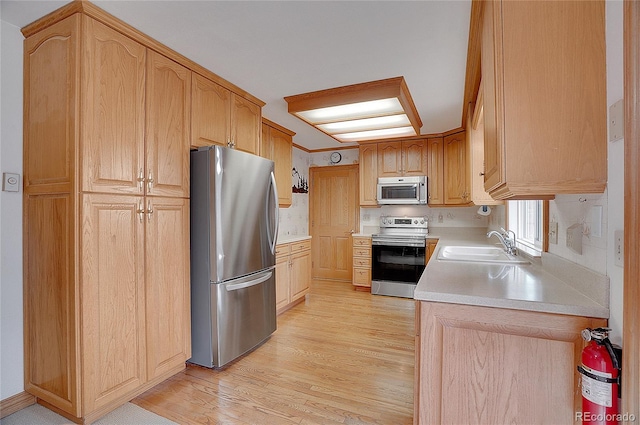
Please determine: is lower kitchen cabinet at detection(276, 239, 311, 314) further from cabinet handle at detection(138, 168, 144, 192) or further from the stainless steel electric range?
cabinet handle at detection(138, 168, 144, 192)

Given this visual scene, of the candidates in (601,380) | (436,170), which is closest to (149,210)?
(601,380)

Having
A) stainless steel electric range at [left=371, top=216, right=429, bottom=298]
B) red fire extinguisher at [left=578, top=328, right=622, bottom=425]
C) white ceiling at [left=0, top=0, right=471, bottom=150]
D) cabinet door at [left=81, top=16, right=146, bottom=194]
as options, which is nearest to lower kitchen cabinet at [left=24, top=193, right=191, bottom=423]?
cabinet door at [left=81, top=16, right=146, bottom=194]

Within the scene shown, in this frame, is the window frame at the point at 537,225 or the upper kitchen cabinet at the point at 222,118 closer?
the window frame at the point at 537,225

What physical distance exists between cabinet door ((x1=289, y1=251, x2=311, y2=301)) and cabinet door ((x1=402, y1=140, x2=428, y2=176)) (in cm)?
197

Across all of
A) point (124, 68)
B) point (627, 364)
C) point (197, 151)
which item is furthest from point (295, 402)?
point (124, 68)

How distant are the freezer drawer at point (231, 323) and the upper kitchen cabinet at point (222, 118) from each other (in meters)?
1.16

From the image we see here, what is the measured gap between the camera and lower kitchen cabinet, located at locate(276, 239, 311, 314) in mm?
3426

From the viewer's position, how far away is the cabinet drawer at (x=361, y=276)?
176 inches

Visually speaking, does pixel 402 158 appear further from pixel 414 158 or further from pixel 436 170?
pixel 436 170

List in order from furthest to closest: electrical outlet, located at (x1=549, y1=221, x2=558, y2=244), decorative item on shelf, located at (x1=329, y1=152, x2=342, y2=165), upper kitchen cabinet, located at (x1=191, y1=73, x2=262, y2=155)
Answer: decorative item on shelf, located at (x1=329, y1=152, x2=342, y2=165) → upper kitchen cabinet, located at (x1=191, y1=73, x2=262, y2=155) → electrical outlet, located at (x1=549, y1=221, x2=558, y2=244)

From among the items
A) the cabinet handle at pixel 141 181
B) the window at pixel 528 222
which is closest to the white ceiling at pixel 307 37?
the cabinet handle at pixel 141 181

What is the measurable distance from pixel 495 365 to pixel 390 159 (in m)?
3.70

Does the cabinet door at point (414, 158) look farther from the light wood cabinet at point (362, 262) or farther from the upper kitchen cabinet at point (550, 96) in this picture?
the upper kitchen cabinet at point (550, 96)

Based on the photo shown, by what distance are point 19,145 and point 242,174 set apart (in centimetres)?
136
